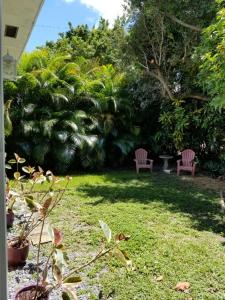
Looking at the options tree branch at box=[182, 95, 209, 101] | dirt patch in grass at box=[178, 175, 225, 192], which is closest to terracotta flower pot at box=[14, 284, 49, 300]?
dirt patch in grass at box=[178, 175, 225, 192]

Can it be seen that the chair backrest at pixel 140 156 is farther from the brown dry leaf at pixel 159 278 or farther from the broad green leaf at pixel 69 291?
the broad green leaf at pixel 69 291

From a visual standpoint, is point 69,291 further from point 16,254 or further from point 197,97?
point 197,97

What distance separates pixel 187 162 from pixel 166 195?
9.81 ft

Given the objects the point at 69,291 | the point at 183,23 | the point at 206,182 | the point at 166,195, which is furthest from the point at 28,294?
the point at 183,23

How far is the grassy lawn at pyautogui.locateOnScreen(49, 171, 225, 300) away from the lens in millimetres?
3963

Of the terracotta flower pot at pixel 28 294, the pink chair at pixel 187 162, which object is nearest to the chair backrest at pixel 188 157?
the pink chair at pixel 187 162

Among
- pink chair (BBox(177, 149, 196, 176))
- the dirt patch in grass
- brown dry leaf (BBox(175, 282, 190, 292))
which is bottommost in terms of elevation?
brown dry leaf (BBox(175, 282, 190, 292))

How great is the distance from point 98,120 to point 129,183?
280cm

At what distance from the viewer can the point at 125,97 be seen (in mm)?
12180

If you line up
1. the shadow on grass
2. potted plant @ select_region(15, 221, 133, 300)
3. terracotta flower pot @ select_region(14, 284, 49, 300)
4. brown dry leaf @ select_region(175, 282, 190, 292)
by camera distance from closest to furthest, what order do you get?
potted plant @ select_region(15, 221, 133, 300), terracotta flower pot @ select_region(14, 284, 49, 300), brown dry leaf @ select_region(175, 282, 190, 292), the shadow on grass

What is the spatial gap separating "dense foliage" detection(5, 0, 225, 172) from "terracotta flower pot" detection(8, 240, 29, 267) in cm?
570

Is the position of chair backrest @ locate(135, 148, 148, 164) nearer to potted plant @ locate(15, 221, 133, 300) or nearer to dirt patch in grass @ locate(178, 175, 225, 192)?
dirt patch in grass @ locate(178, 175, 225, 192)

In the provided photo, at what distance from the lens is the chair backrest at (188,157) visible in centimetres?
1073

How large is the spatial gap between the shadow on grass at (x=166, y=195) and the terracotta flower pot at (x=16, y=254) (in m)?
2.83
